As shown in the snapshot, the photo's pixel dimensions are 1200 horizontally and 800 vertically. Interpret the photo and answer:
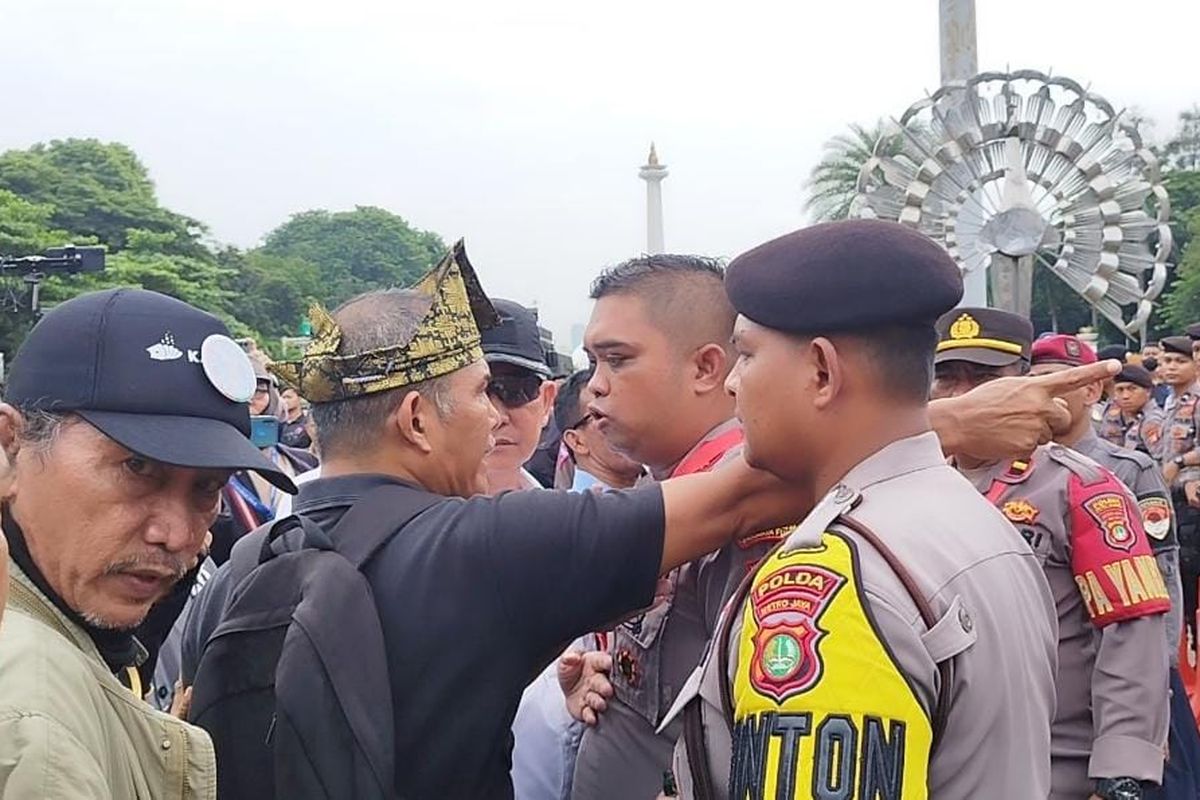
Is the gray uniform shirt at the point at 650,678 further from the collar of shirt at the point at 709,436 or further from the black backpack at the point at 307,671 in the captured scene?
the black backpack at the point at 307,671

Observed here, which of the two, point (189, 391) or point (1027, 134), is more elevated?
point (1027, 134)

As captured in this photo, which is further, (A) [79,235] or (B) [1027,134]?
(A) [79,235]

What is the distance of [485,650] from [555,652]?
0.16 meters

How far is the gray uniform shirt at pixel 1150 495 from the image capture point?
16.5ft

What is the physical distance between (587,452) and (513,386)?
0.63 m

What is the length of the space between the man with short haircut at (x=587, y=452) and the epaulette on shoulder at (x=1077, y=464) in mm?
1373

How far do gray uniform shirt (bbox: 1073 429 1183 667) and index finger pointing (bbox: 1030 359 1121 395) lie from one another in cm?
290

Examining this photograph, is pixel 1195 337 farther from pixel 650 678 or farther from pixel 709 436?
pixel 650 678

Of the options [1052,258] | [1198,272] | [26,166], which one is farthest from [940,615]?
[26,166]

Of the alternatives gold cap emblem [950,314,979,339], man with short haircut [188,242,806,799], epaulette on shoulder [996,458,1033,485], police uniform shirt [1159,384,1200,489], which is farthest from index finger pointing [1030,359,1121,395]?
police uniform shirt [1159,384,1200,489]

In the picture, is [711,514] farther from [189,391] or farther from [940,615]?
[189,391]

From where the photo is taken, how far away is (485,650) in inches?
79.0

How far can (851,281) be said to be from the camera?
184cm

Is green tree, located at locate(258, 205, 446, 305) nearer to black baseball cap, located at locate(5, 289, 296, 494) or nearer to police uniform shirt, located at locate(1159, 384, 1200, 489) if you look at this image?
police uniform shirt, located at locate(1159, 384, 1200, 489)
